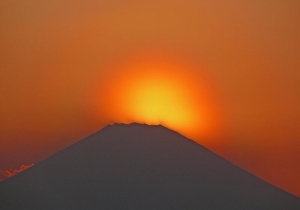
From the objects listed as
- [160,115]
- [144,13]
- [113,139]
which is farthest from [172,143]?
[144,13]

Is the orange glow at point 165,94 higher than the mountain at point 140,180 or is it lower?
higher

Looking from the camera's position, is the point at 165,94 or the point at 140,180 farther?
the point at 140,180

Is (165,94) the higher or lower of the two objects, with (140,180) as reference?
higher

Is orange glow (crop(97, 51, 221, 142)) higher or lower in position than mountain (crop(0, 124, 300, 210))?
higher
